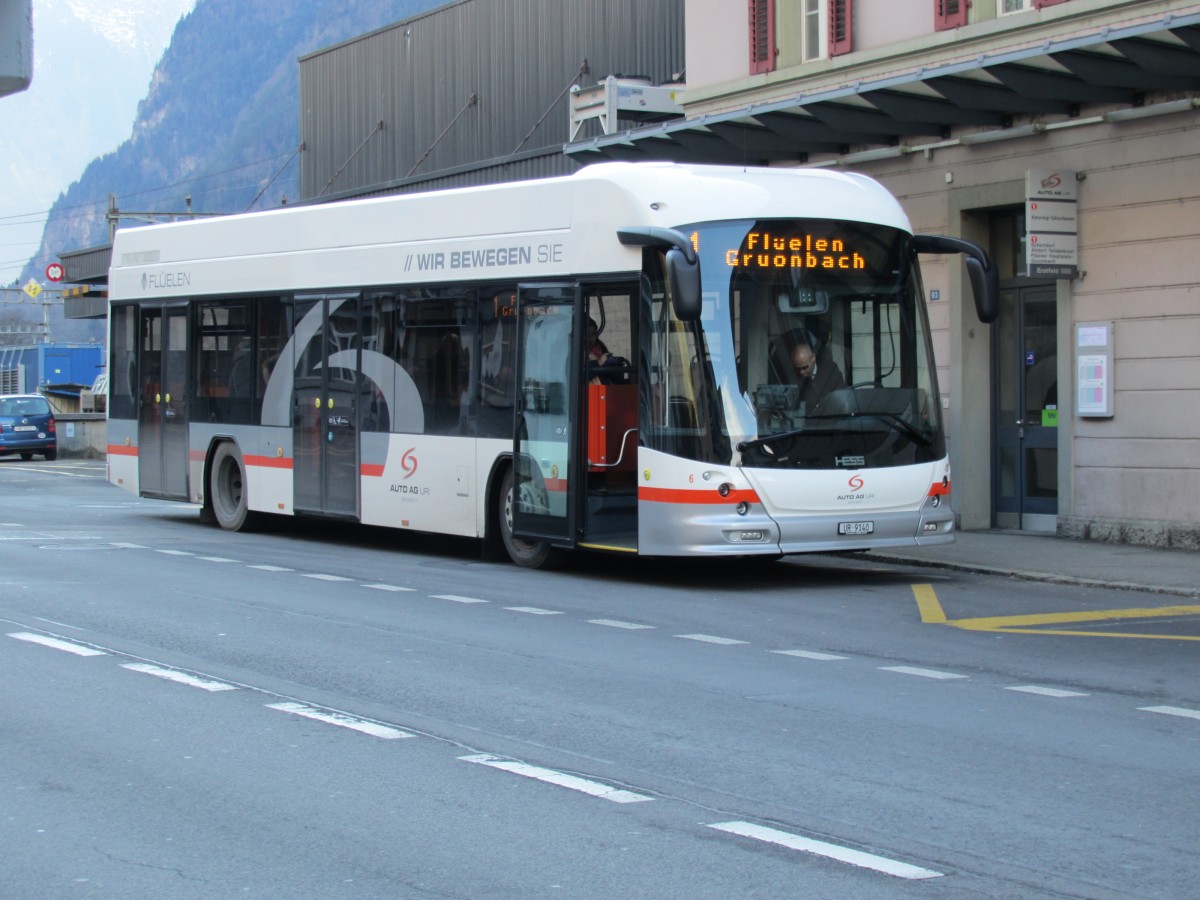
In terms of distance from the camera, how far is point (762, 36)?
2269 centimetres

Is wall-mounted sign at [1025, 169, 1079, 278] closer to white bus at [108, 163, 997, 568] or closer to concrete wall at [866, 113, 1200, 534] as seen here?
concrete wall at [866, 113, 1200, 534]

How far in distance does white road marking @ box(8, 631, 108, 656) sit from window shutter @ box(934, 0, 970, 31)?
12810 millimetres

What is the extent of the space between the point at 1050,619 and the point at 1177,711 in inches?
154

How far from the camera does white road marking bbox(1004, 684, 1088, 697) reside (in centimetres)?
904

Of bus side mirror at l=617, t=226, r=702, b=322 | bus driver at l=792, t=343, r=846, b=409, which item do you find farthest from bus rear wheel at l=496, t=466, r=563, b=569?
bus side mirror at l=617, t=226, r=702, b=322

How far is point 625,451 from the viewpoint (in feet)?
47.0

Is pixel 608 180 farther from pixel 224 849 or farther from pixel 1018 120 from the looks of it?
pixel 224 849

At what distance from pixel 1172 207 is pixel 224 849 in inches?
540

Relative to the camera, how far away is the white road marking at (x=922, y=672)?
9.62 meters

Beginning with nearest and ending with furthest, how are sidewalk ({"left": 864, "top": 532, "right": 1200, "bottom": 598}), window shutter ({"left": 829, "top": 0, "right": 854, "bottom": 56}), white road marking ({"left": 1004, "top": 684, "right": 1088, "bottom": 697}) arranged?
white road marking ({"left": 1004, "top": 684, "right": 1088, "bottom": 697})
sidewalk ({"left": 864, "top": 532, "right": 1200, "bottom": 598})
window shutter ({"left": 829, "top": 0, "right": 854, "bottom": 56})

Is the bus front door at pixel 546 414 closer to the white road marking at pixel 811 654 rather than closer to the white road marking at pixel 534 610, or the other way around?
the white road marking at pixel 534 610

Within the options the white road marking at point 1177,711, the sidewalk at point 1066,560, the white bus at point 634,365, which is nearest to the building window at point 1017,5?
the white bus at point 634,365

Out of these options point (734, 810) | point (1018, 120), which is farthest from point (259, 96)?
point (734, 810)

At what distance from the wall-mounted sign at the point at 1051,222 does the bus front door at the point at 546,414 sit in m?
5.81
